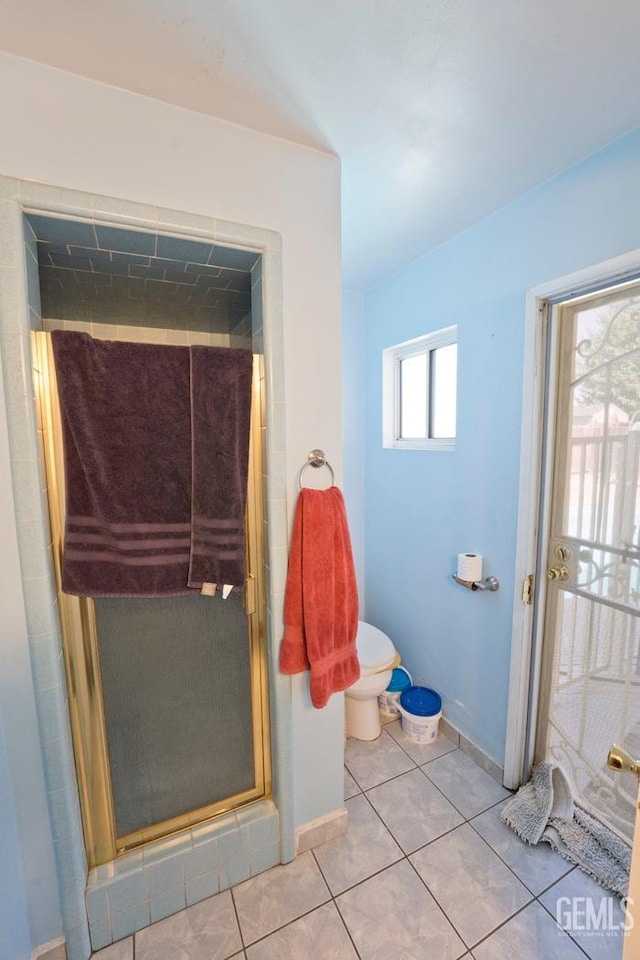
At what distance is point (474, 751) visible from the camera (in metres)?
1.91

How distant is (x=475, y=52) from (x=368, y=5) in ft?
0.95

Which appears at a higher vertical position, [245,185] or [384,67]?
[384,67]

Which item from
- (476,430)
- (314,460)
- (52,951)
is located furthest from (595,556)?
(52,951)

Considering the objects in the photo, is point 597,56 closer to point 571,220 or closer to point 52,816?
point 571,220

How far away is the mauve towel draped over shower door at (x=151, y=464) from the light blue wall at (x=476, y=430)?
108cm

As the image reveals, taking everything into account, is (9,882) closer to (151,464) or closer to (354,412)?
(151,464)

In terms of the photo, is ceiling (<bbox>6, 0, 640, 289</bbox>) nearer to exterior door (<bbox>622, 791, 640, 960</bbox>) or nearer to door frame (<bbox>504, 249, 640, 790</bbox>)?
door frame (<bbox>504, 249, 640, 790</bbox>)

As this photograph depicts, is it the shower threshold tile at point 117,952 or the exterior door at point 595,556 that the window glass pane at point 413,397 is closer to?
the exterior door at point 595,556

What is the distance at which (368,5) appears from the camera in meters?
0.83

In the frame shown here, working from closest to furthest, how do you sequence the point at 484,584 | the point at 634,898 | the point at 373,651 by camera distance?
the point at 634,898, the point at 484,584, the point at 373,651

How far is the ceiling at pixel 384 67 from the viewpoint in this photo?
844 mm

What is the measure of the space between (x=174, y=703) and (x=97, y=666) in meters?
0.29

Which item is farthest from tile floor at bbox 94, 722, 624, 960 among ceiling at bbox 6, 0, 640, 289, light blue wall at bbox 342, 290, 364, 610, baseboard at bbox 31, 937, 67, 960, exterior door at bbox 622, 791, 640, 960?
ceiling at bbox 6, 0, 640, 289

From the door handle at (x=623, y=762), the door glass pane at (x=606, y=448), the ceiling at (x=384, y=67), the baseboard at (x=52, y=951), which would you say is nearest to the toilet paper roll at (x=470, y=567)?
the door glass pane at (x=606, y=448)
